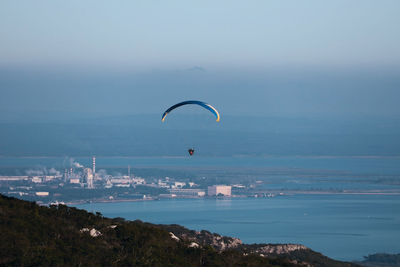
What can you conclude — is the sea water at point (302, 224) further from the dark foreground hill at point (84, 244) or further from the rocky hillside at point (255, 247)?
the dark foreground hill at point (84, 244)

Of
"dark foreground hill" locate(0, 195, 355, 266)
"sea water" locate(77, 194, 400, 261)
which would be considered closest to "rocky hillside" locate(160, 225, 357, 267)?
"dark foreground hill" locate(0, 195, 355, 266)

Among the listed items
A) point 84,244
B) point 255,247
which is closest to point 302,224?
point 255,247

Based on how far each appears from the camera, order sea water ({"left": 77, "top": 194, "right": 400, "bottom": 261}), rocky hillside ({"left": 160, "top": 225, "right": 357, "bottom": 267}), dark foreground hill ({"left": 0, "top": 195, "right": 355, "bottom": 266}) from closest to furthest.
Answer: dark foreground hill ({"left": 0, "top": 195, "right": 355, "bottom": 266}) → rocky hillside ({"left": 160, "top": 225, "right": 357, "bottom": 267}) → sea water ({"left": 77, "top": 194, "right": 400, "bottom": 261})

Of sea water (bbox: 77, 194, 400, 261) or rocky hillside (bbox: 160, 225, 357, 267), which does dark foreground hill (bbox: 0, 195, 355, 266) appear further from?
sea water (bbox: 77, 194, 400, 261)

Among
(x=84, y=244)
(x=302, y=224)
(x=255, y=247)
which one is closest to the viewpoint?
(x=84, y=244)

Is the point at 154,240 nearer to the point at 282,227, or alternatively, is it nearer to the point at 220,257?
the point at 220,257

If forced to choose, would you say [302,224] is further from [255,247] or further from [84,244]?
[84,244]

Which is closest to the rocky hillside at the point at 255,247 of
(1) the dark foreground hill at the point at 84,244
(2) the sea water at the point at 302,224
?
(1) the dark foreground hill at the point at 84,244

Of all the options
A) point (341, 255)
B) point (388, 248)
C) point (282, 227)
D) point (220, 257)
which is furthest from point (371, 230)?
point (220, 257)
